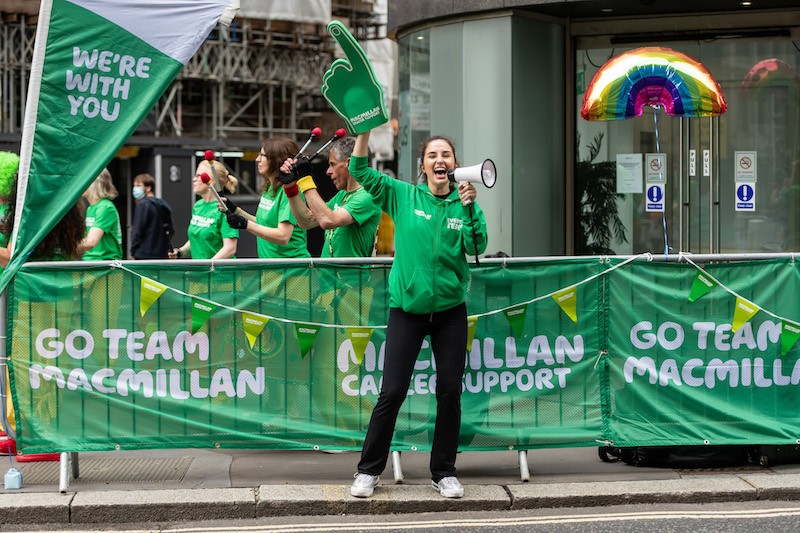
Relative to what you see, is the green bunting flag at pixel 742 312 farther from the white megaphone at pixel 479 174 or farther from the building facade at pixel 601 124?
the building facade at pixel 601 124

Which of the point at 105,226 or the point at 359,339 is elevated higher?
the point at 105,226

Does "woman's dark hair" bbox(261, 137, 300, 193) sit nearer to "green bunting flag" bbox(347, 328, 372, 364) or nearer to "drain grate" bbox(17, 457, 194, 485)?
"green bunting flag" bbox(347, 328, 372, 364)

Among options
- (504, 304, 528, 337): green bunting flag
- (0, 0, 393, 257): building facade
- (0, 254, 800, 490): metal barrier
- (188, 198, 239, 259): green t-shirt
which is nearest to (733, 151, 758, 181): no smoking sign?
(0, 254, 800, 490): metal barrier

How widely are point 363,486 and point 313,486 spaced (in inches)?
13.4

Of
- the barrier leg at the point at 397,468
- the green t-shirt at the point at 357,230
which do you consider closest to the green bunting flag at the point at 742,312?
the barrier leg at the point at 397,468

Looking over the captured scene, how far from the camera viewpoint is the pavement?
636cm

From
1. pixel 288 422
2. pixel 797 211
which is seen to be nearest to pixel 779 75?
pixel 797 211

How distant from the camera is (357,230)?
24.5 ft

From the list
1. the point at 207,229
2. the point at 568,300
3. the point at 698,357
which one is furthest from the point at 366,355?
the point at 207,229

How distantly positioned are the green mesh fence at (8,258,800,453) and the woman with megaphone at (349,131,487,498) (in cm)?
40

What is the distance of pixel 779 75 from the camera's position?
39.3ft

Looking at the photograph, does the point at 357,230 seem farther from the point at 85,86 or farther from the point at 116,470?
the point at 116,470

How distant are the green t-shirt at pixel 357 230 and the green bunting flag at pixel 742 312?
2.21 m

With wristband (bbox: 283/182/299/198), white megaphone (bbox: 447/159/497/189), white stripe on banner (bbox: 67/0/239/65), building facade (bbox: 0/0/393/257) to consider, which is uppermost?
building facade (bbox: 0/0/393/257)
